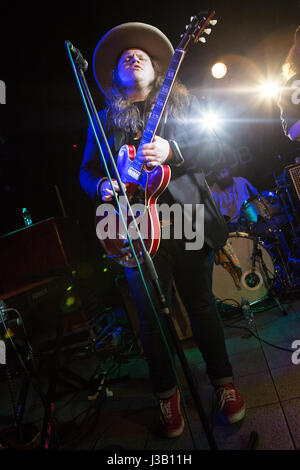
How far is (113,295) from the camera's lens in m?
5.28

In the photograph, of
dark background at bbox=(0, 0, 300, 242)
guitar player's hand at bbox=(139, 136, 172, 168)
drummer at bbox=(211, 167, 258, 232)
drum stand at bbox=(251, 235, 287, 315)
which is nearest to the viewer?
guitar player's hand at bbox=(139, 136, 172, 168)

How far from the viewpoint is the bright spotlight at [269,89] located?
5430 mm

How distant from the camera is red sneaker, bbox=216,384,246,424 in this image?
1430 mm

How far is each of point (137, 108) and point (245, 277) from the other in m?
2.87

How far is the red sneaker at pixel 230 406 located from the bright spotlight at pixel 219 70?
18.5 feet

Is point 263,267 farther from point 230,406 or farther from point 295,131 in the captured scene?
point 230,406

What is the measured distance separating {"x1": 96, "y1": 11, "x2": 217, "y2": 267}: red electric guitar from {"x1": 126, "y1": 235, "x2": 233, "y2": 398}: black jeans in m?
0.18

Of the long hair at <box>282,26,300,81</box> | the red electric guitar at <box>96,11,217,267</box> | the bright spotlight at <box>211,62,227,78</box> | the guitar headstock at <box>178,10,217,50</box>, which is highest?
the bright spotlight at <box>211,62,227,78</box>

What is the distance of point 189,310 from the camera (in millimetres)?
1608

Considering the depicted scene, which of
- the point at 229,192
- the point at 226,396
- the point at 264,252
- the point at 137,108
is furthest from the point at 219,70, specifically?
the point at 226,396

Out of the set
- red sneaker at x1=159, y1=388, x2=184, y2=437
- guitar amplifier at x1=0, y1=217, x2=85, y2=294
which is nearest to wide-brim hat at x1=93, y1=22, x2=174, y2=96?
guitar amplifier at x1=0, y1=217, x2=85, y2=294

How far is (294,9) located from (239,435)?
20.0ft

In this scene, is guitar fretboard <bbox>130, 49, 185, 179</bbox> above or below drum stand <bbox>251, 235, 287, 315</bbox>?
above

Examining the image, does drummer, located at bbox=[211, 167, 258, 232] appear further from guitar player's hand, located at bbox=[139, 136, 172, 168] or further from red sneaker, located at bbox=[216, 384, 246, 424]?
red sneaker, located at bbox=[216, 384, 246, 424]
